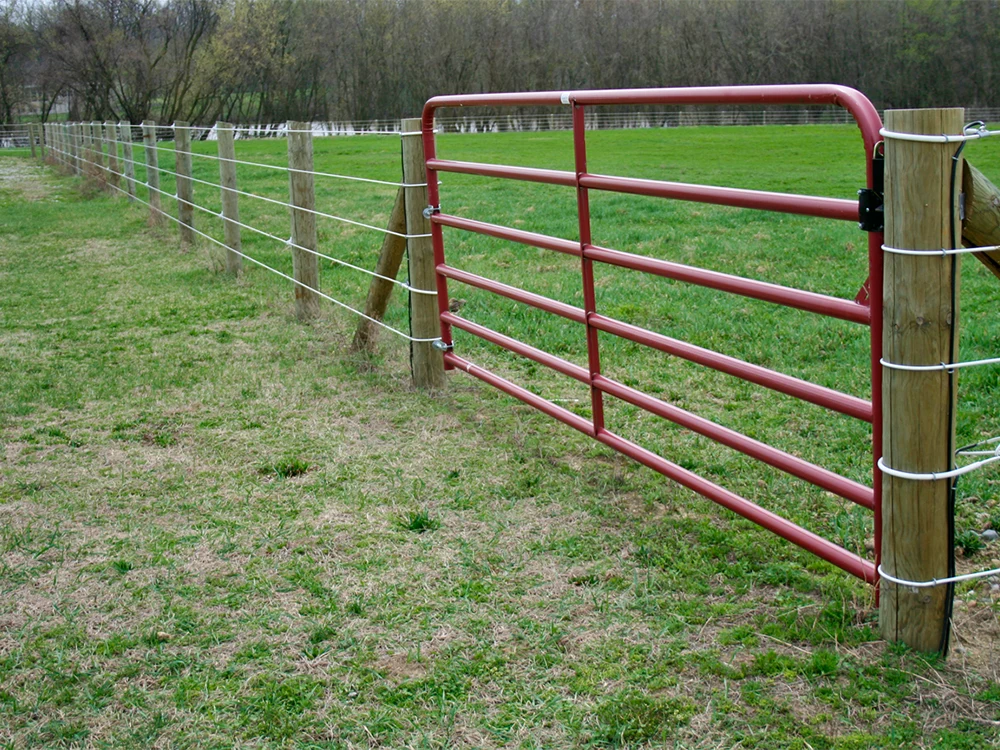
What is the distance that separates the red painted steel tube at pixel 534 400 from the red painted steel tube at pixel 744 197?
1.06m

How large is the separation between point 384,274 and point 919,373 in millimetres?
4049

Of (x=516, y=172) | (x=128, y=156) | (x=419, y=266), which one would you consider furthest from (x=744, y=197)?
(x=128, y=156)

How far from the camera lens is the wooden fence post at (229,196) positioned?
30.9 feet

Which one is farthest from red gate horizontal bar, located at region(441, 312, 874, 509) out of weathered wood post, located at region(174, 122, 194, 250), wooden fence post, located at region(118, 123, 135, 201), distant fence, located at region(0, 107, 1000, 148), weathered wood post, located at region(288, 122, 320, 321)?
distant fence, located at region(0, 107, 1000, 148)

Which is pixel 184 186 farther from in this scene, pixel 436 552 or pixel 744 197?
pixel 744 197

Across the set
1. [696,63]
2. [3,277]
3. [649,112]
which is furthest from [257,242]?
[696,63]

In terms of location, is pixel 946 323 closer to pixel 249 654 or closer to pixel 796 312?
pixel 249 654

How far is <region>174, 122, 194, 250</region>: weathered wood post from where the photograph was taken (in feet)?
37.9

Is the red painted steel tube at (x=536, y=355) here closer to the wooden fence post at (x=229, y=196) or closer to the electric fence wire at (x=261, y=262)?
the electric fence wire at (x=261, y=262)

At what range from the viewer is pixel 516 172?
15.5ft

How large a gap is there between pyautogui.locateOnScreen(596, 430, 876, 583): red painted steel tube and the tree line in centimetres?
4822

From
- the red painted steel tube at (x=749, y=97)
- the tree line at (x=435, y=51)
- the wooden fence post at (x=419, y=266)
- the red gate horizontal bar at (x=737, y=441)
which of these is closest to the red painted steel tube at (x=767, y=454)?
the red gate horizontal bar at (x=737, y=441)

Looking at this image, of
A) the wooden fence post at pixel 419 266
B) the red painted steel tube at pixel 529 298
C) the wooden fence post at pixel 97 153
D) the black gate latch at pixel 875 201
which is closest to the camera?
the black gate latch at pixel 875 201

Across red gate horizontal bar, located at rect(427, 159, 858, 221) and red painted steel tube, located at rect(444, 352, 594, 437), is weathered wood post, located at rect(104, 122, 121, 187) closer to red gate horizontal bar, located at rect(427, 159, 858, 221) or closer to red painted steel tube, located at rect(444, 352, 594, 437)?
red painted steel tube, located at rect(444, 352, 594, 437)
